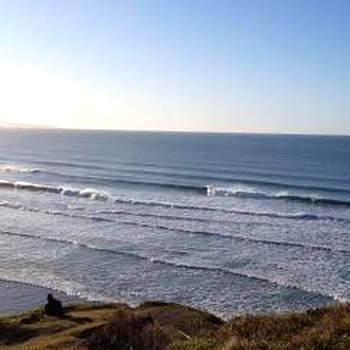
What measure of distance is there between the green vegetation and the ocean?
275 inches

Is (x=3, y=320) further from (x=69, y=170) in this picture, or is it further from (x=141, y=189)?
(x=69, y=170)

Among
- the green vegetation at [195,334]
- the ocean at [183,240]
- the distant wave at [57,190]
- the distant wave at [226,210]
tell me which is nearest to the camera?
the green vegetation at [195,334]

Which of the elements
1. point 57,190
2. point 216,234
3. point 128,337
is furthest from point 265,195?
point 128,337

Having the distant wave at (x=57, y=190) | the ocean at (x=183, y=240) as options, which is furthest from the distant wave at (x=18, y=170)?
the distant wave at (x=57, y=190)

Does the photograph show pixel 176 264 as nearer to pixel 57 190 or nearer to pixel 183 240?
pixel 183 240

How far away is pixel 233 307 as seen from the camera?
79.7 feet

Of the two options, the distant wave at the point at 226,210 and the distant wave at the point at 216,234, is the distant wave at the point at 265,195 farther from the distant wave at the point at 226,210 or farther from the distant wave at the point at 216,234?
the distant wave at the point at 216,234

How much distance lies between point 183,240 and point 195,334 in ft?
69.9

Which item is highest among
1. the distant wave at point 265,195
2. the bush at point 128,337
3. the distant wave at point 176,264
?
the bush at point 128,337

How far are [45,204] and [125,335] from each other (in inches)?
1523

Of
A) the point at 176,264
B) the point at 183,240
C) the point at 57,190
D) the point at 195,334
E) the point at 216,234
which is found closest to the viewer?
the point at 195,334

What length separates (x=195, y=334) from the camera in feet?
46.9

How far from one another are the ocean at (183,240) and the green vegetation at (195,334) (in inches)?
275

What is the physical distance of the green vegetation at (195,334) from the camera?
10469 mm
